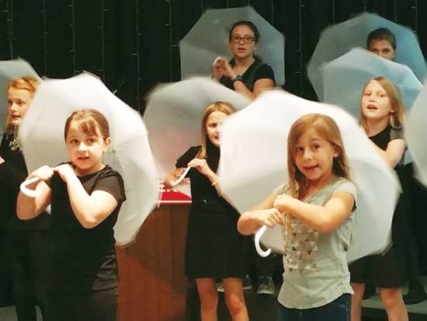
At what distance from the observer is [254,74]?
3.49 meters

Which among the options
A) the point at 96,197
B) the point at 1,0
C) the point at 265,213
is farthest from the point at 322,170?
the point at 1,0

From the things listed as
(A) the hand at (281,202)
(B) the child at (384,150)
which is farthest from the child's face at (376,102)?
(A) the hand at (281,202)

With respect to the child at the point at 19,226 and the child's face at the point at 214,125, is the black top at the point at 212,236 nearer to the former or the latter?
the child's face at the point at 214,125

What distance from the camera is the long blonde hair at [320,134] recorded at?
214 cm

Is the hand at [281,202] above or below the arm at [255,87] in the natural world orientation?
below

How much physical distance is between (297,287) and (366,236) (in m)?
0.22

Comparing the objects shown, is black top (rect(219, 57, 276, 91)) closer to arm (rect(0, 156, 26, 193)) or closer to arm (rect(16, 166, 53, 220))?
arm (rect(0, 156, 26, 193))

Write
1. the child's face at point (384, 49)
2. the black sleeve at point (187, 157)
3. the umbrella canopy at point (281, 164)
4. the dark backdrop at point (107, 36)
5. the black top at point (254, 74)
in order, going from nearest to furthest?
the umbrella canopy at point (281, 164) → the black sleeve at point (187, 157) → the child's face at point (384, 49) → the black top at point (254, 74) → the dark backdrop at point (107, 36)

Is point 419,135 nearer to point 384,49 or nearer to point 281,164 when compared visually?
point 281,164

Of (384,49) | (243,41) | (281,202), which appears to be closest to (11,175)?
(243,41)

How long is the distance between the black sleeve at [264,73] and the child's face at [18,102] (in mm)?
943

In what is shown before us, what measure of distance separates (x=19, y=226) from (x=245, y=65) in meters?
1.11

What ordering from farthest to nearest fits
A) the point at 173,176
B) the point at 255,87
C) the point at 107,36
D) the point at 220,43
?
the point at 107,36, the point at 220,43, the point at 255,87, the point at 173,176

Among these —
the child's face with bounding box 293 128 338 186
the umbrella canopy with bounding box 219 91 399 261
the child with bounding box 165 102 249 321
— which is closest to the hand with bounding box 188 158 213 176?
the child with bounding box 165 102 249 321
